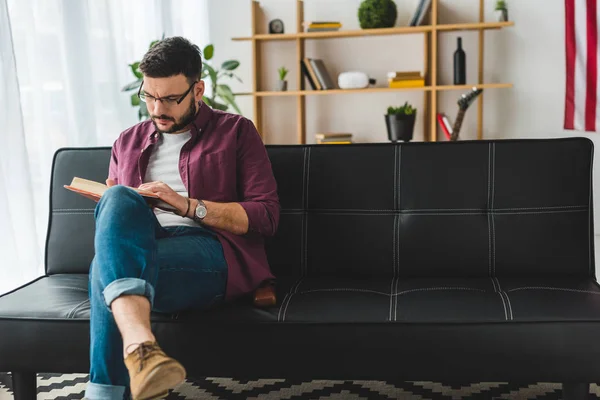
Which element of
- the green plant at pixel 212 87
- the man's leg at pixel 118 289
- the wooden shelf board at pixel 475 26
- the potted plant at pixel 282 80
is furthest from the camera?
the potted plant at pixel 282 80

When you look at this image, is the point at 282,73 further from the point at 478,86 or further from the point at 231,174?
the point at 231,174

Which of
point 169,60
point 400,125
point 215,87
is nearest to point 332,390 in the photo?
point 169,60

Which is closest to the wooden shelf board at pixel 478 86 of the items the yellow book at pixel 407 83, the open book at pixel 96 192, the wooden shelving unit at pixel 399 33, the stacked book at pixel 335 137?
the wooden shelving unit at pixel 399 33

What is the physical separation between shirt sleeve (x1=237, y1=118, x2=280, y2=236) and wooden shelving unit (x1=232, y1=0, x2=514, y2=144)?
269 centimetres

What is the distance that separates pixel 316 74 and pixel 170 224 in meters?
2.95

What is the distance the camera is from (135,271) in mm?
1601

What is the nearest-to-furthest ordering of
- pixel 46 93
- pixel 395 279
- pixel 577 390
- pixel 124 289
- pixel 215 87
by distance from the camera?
pixel 124 289
pixel 577 390
pixel 395 279
pixel 46 93
pixel 215 87

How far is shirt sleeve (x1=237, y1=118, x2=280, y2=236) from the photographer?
1946mm

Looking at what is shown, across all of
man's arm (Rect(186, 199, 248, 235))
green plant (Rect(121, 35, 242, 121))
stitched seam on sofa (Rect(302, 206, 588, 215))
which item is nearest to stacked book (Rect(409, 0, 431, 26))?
green plant (Rect(121, 35, 242, 121))

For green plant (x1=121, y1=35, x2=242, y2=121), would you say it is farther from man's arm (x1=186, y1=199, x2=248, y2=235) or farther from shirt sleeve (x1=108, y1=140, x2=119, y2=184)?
man's arm (x1=186, y1=199, x2=248, y2=235)

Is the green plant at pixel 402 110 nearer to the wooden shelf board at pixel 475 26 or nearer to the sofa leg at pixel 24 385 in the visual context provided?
the wooden shelf board at pixel 475 26

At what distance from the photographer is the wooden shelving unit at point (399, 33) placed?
14.9ft

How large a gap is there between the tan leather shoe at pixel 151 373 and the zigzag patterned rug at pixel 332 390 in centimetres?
78

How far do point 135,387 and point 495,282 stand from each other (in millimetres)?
1108
